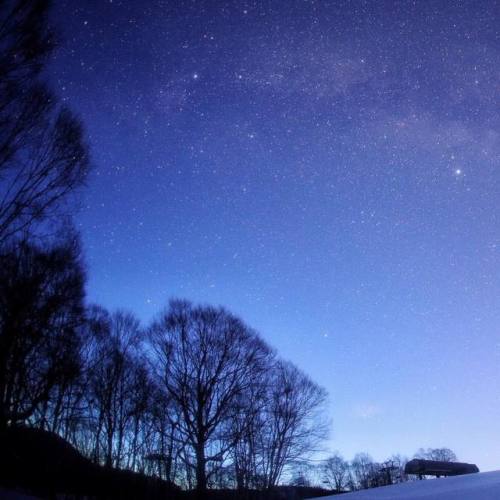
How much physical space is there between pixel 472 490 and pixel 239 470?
23.1 m

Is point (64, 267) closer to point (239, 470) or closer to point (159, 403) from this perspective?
point (159, 403)

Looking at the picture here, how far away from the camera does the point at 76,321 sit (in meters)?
13.3

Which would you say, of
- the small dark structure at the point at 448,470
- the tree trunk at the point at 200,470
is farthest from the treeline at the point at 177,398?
the small dark structure at the point at 448,470

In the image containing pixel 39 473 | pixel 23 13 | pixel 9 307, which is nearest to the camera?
pixel 23 13

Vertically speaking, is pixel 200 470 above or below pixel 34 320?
below

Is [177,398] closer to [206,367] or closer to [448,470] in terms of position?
[206,367]

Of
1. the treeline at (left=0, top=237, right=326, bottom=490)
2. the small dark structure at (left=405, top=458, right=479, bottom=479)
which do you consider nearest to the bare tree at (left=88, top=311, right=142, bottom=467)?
the treeline at (left=0, top=237, right=326, bottom=490)

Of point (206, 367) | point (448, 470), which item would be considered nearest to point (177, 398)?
point (206, 367)

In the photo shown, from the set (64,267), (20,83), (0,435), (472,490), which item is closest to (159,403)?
(0,435)

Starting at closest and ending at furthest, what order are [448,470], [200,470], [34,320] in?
[448,470] → [34,320] → [200,470]

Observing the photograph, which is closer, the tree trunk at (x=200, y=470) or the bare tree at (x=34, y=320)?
the bare tree at (x=34, y=320)

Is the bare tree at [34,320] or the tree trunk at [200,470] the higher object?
the bare tree at [34,320]

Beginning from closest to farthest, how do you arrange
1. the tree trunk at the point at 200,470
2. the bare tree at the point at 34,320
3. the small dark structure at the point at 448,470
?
1. the small dark structure at the point at 448,470
2. the bare tree at the point at 34,320
3. the tree trunk at the point at 200,470

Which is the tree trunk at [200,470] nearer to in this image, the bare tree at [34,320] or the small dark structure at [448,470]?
the bare tree at [34,320]
